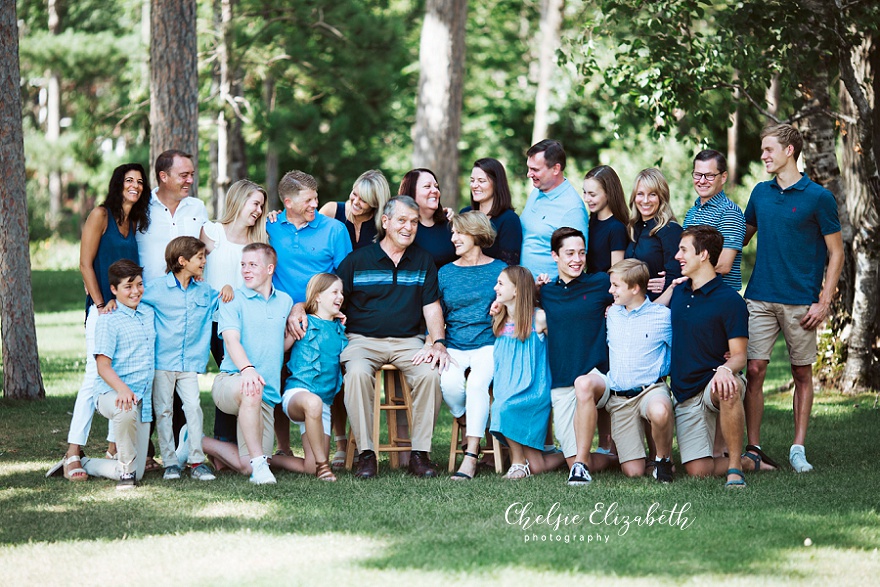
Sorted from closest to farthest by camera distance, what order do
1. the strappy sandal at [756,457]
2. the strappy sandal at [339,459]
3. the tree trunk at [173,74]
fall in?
the strappy sandal at [756,457] < the strappy sandal at [339,459] < the tree trunk at [173,74]

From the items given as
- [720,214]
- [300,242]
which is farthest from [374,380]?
[720,214]

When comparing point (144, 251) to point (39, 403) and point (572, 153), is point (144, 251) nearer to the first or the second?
point (39, 403)

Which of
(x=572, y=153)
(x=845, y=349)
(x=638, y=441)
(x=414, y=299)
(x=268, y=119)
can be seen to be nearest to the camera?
(x=638, y=441)

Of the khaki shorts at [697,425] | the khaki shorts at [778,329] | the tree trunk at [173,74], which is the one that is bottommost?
the khaki shorts at [697,425]

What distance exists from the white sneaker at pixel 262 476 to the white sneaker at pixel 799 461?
2979 mm

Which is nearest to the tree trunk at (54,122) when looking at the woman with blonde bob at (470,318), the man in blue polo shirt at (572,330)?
the woman with blonde bob at (470,318)

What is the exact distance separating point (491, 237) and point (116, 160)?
26849mm

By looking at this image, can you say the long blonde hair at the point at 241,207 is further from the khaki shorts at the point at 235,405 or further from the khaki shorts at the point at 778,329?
the khaki shorts at the point at 778,329

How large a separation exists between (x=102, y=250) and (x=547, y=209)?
2.68 metres

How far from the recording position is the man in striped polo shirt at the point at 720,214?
6176 mm

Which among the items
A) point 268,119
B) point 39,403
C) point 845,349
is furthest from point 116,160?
point 845,349

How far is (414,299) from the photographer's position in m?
6.38

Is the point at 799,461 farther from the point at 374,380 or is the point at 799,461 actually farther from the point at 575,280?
the point at 374,380

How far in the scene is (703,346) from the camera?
19.2 feet
